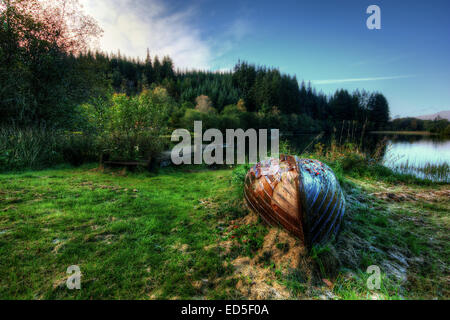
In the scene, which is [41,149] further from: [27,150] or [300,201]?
[300,201]

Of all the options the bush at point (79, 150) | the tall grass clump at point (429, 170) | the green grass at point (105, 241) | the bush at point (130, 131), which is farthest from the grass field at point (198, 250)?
the tall grass clump at point (429, 170)

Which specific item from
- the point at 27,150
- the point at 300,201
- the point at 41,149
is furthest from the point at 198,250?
the point at 41,149

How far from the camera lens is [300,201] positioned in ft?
7.41

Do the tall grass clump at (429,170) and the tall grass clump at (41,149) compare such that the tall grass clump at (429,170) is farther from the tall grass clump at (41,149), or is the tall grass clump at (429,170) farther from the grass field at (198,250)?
the tall grass clump at (41,149)

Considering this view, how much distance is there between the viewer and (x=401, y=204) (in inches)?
171

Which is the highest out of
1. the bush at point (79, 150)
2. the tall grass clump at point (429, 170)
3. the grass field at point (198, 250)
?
the bush at point (79, 150)

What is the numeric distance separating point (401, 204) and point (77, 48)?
16.1 metres

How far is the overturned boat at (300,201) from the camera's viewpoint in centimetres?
Answer: 227

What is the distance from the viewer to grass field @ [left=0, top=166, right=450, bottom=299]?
6.18 feet

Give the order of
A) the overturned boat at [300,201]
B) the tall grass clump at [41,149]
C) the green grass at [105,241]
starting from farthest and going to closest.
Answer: the tall grass clump at [41,149] → the overturned boat at [300,201] → the green grass at [105,241]

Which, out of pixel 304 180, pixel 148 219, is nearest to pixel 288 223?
pixel 304 180

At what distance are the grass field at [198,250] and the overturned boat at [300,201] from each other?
22 cm

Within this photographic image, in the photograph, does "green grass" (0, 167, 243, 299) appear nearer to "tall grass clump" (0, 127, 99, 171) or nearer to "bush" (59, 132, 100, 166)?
"tall grass clump" (0, 127, 99, 171)
